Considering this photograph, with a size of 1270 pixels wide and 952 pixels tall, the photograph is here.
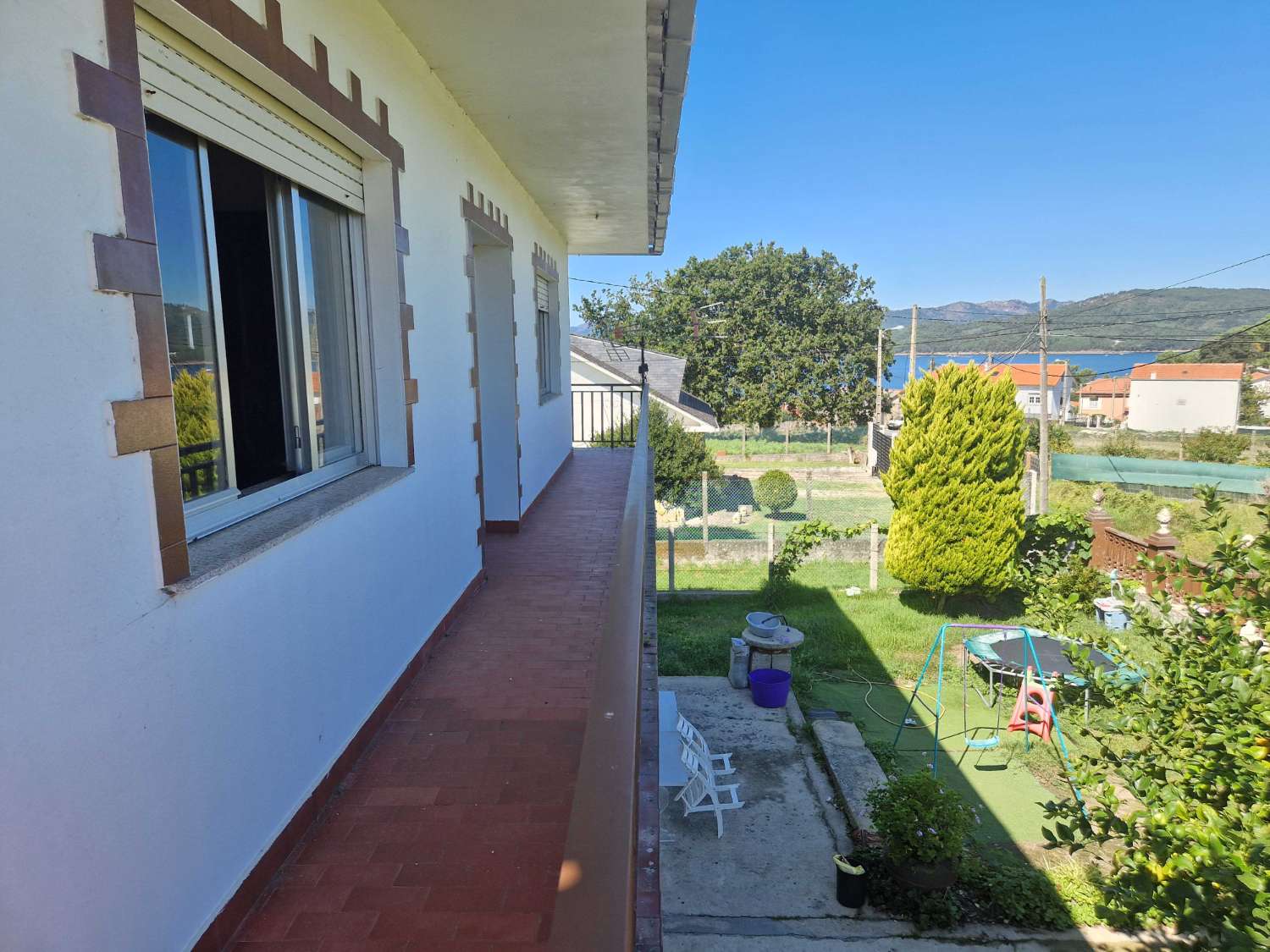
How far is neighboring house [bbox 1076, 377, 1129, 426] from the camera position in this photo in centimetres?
6712

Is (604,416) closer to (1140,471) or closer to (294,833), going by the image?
(294,833)

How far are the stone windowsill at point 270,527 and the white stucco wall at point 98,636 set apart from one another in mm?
41

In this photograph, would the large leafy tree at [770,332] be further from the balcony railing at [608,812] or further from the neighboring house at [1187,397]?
the balcony railing at [608,812]

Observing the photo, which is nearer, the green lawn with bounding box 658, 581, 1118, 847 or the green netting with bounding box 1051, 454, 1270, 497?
the green lawn with bounding box 658, 581, 1118, 847

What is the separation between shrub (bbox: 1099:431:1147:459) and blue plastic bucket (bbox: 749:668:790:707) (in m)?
25.0

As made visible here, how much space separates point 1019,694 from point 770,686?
324cm

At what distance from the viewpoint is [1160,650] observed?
3584 mm

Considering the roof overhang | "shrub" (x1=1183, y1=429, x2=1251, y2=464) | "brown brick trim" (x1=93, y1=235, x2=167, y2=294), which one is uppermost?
the roof overhang

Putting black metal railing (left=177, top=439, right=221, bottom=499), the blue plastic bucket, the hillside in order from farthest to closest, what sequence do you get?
the hillside
the blue plastic bucket
black metal railing (left=177, top=439, right=221, bottom=499)

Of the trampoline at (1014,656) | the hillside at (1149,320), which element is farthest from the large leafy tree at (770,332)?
the hillside at (1149,320)

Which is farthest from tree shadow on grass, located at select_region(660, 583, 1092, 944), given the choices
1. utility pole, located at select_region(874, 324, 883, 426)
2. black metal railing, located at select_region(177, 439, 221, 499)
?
utility pole, located at select_region(874, 324, 883, 426)

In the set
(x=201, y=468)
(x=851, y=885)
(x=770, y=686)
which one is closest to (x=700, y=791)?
(x=851, y=885)

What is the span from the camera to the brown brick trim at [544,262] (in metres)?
7.60

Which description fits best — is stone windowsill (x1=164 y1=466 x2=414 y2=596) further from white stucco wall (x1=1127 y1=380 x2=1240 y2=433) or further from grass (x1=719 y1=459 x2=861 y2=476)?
white stucco wall (x1=1127 y1=380 x2=1240 y2=433)
